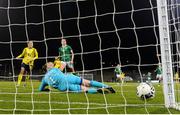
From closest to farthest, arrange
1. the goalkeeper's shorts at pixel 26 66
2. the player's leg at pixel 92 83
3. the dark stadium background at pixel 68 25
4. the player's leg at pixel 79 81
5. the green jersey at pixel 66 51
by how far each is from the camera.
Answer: the player's leg at pixel 79 81, the player's leg at pixel 92 83, the green jersey at pixel 66 51, the goalkeeper's shorts at pixel 26 66, the dark stadium background at pixel 68 25

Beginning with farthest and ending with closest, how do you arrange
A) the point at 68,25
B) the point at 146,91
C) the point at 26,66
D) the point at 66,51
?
the point at 68,25
the point at 26,66
the point at 66,51
the point at 146,91

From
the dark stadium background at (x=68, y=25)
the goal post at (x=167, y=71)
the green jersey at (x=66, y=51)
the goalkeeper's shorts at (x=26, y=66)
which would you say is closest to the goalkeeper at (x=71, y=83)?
the dark stadium background at (x=68, y=25)

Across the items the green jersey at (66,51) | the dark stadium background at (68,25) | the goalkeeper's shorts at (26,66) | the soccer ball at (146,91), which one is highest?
the dark stadium background at (68,25)

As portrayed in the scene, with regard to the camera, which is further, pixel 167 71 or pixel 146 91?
pixel 146 91

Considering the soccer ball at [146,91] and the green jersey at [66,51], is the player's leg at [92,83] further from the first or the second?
the green jersey at [66,51]

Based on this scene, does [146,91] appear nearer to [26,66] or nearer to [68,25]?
[26,66]

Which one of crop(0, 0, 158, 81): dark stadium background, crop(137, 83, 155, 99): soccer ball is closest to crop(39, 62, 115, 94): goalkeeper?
crop(137, 83, 155, 99): soccer ball

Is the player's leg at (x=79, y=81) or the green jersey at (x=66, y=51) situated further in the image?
the green jersey at (x=66, y=51)

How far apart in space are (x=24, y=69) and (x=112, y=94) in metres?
3.99

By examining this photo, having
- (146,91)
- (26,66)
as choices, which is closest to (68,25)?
(26,66)

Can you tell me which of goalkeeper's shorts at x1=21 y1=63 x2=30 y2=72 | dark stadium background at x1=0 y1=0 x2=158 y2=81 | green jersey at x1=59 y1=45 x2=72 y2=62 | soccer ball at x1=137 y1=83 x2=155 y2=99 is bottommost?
soccer ball at x1=137 y1=83 x2=155 y2=99

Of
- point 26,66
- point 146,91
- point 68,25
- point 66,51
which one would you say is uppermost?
point 68,25

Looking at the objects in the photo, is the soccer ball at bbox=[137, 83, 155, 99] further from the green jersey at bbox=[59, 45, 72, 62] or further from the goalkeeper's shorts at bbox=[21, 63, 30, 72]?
the goalkeeper's shorts at bbox=[21, 63, 30, 72]

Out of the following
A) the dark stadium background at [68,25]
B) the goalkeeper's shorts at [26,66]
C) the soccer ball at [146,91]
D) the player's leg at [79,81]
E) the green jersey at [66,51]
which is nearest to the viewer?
the soccer ball at [146,91]
